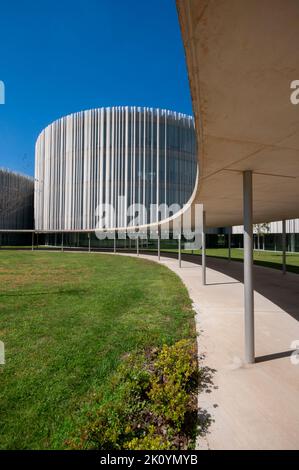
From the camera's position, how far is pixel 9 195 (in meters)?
50.7

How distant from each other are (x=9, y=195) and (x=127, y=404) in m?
56.3

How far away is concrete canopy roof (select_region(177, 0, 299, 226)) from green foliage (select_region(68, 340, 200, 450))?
3405 millimetres

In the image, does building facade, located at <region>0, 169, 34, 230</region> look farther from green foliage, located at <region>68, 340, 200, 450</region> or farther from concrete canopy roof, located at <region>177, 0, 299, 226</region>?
concrete canopy roof, located at <region>177, 0, 299, 226</region>

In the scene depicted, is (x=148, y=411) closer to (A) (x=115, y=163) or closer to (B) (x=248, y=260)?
(B) (x=248, y=260)

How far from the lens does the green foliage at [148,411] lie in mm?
2721

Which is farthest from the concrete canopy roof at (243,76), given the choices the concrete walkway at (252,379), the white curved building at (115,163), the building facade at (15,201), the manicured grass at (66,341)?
the building facade at (15,201)

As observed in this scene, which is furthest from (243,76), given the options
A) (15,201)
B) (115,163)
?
(15,201)

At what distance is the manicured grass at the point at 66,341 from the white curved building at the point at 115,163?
111 feet

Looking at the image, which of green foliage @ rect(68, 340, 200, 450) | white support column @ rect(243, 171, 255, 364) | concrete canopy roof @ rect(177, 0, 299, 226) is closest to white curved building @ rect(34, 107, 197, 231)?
white support column @ rect(243, 171, 255, 364)

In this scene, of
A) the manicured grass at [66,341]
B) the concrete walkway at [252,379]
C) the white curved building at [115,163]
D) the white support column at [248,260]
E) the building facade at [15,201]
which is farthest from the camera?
the building facade at [15,201]

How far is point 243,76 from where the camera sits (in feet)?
7.04

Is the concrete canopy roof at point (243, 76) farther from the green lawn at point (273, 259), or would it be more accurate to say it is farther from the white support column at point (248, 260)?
the green lawn at point (273, 259)

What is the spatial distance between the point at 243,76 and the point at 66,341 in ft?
18.8

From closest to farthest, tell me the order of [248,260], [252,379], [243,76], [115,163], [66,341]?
[243,76], [252,379], [248,260], [66,341], [115,163]
